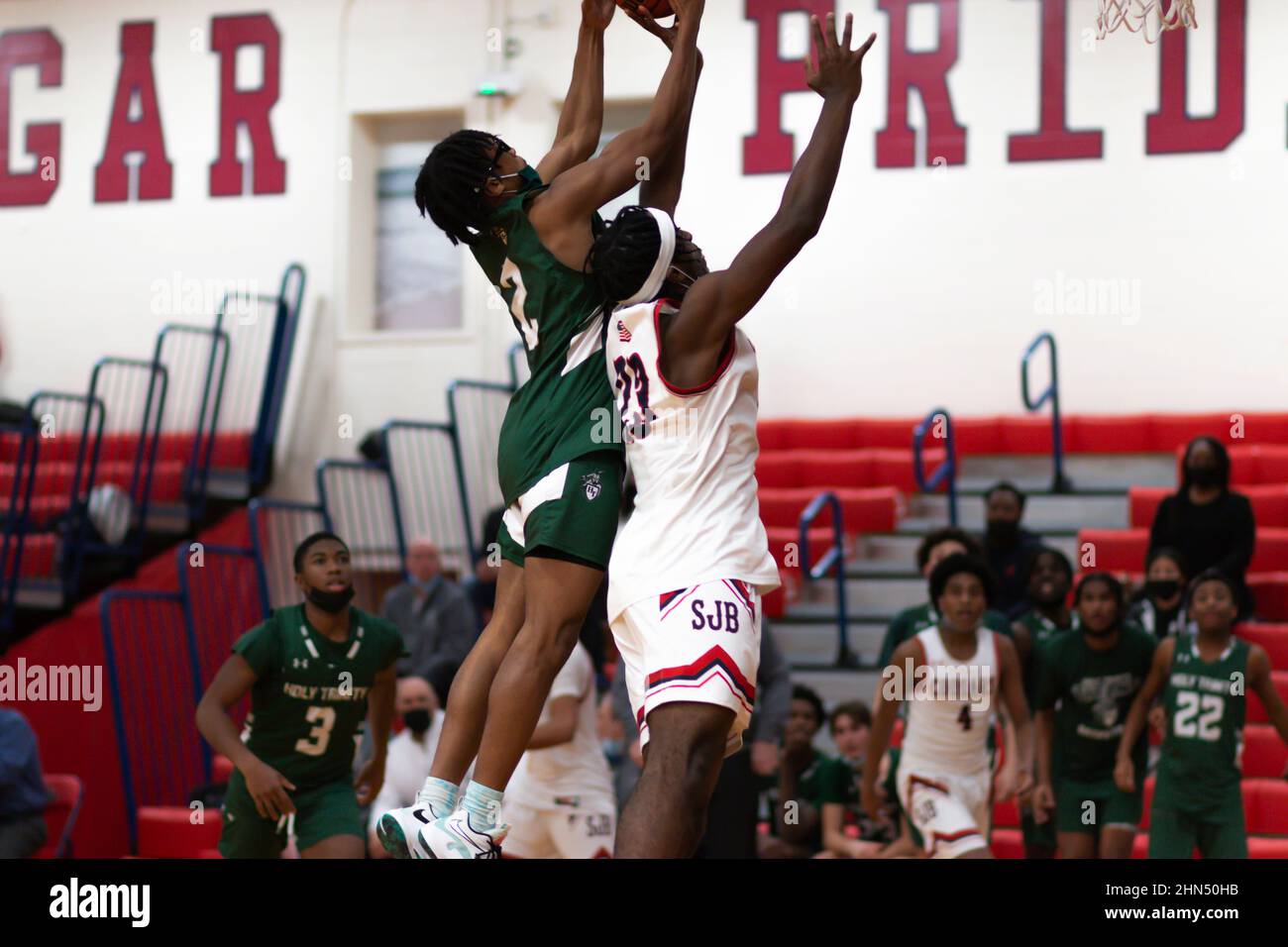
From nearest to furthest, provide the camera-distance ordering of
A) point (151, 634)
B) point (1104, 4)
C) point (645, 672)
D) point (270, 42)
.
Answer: point (645, 672) → point (1104, 4) → point (151, 634) → point (270, 42)

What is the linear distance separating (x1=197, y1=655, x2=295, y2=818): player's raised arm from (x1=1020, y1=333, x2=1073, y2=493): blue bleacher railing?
599cm

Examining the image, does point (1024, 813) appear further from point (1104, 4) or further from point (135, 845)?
point (135, 845)

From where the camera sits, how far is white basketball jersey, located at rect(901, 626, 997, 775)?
7.02 meters

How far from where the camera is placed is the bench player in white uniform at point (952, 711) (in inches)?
276

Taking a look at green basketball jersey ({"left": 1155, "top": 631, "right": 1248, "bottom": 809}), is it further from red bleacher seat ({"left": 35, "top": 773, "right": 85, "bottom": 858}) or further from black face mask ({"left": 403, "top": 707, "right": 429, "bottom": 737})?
red bleacher seat ({"left": 35, "top": 773, "right": 85, "bottom": 858})

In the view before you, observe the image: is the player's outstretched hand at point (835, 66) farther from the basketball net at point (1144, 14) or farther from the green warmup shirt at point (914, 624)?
the green warmup shirt at point (914, 624)

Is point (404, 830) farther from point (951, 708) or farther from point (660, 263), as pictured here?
point (951, 708)

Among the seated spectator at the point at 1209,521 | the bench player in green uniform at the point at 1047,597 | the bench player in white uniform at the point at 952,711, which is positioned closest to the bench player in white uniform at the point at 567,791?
the bench player in white uniform at the point at 952,711

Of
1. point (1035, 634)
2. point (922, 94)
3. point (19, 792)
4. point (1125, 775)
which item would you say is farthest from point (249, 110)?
point (1125, 775)

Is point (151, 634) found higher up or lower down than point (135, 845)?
higher up

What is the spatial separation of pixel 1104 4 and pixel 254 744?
13.1ft

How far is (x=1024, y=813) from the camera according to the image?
7.48 meters

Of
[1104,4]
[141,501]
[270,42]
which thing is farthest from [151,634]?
[1104,4]

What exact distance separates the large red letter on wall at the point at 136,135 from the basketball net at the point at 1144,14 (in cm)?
916
